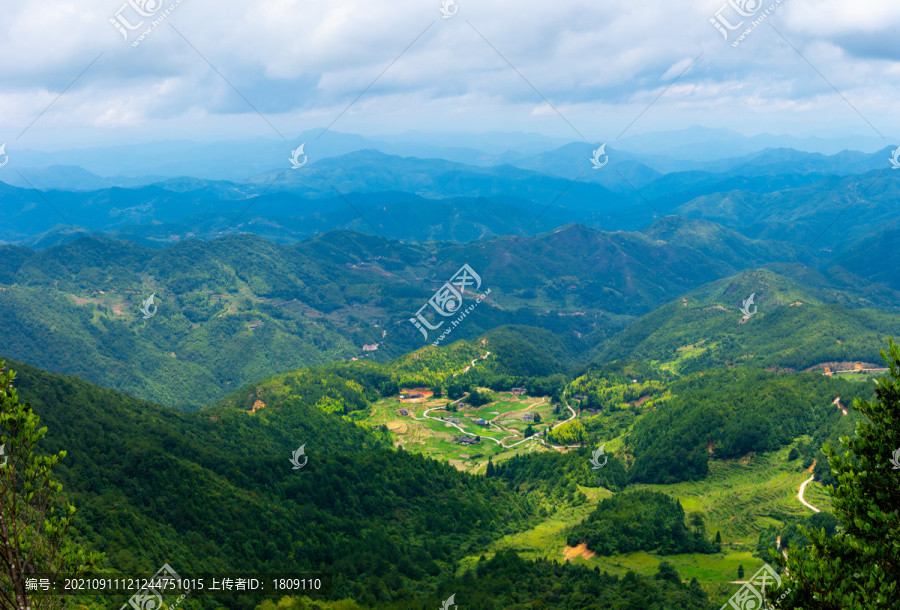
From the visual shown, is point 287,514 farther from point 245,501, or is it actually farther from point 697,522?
point 697,522

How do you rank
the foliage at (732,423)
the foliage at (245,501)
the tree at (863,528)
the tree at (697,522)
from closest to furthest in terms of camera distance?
the tree at (863,528)
the foliage at (245,501)
the tree at (697,522)
the foliage at (732,423)

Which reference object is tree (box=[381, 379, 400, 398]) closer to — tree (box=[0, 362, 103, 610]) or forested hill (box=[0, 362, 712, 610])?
forested hill (box=[0, 362, 712, 610])

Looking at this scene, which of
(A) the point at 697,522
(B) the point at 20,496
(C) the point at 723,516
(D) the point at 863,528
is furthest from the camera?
(C) the point at 723,516

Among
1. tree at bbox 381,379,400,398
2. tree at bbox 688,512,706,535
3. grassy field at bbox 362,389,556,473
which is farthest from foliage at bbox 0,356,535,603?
tree at bbox 381,379,400,398

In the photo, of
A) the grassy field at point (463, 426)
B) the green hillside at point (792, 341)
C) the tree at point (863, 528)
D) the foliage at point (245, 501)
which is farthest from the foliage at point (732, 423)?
the tree at point (863, 528)

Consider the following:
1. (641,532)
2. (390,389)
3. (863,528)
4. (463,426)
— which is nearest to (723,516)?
(641,532)

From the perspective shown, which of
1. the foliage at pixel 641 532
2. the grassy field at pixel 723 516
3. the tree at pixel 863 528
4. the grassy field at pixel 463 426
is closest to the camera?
the tree at pixel 863 528

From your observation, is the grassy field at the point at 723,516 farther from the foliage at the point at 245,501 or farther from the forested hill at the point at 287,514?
the foliage at the point at 245,501

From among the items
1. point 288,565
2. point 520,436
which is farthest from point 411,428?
point 288,565

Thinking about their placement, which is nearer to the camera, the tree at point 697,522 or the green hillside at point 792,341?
the tree at point 697,522
